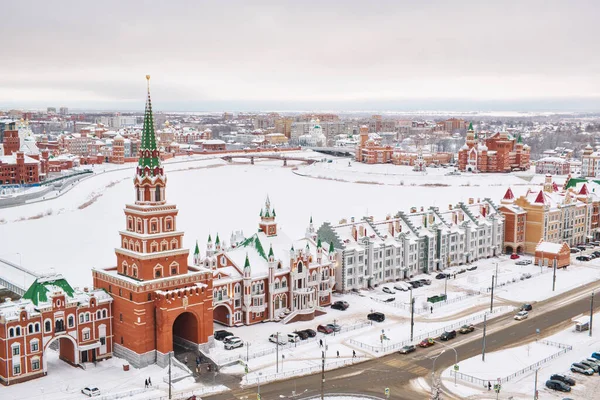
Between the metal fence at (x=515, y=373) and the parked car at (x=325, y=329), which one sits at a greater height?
the metal fence at (x=515, y=373)

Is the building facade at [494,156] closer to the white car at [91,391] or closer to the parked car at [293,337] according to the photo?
the parked car at [293,337]

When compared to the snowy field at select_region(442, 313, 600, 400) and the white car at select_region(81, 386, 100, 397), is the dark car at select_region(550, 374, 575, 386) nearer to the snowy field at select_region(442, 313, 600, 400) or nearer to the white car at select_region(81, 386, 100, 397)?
the snowy field at select_region(442, 313, 600, 400)

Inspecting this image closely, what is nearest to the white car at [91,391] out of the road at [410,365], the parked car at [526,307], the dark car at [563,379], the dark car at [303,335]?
the road at [410,365]

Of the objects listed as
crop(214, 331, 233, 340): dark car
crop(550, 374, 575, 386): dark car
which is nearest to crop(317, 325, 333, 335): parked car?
crop(214, 331, 233, 340): dark car

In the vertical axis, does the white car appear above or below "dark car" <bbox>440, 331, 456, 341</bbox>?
below

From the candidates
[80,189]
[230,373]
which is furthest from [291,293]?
[80,189]

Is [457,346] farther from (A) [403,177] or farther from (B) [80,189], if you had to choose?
(A) [403,177]
